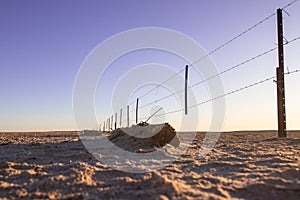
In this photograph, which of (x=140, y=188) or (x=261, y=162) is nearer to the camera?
(x=140, y=188)

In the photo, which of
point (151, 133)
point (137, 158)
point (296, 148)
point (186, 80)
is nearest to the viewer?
point (137, 158)

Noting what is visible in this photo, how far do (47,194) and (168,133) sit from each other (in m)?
5.30

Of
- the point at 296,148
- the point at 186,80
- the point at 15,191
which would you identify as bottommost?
the point at 15,191

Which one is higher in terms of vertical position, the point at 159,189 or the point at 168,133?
the point at 168,133

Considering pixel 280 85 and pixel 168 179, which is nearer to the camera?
pixel 168 179

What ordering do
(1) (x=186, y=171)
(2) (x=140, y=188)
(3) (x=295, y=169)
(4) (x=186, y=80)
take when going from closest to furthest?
(2) (x=140, y=188) < (3) (x=295, y=169) < (1) (x=186, y=171) < (4) (x=186, y=80)

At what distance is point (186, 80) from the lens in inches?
477

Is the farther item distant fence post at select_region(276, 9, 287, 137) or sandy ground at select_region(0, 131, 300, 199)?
distant fence post at select_region(276, 9, 287, 137)

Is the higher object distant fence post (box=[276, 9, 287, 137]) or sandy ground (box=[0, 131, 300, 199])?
distant fence post (box=[276, 9, 287, 137])

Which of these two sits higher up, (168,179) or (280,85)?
(280,85)

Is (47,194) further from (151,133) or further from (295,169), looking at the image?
(151,133)

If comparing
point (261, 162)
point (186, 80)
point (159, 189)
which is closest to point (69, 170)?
point (159, 189)

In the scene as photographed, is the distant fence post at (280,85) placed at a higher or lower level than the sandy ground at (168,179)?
higher

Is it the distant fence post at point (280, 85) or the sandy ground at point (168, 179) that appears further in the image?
the distant fence post at point (280, 85)
